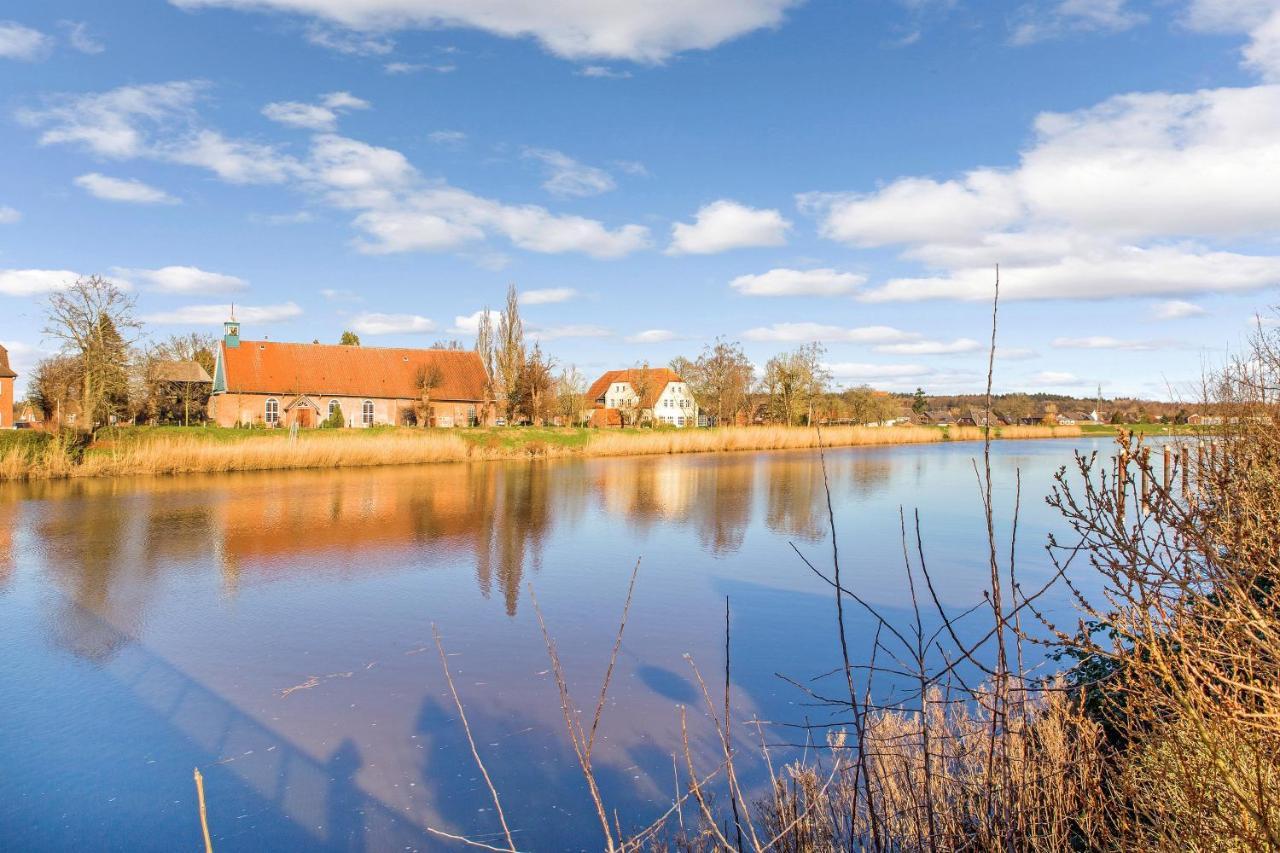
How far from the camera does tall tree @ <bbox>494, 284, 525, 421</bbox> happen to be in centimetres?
3981

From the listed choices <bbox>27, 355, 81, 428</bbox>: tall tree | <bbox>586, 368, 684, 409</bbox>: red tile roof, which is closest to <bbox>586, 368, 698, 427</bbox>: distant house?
<bbox>586, 368, 684, 409</bbox>: red tile roof

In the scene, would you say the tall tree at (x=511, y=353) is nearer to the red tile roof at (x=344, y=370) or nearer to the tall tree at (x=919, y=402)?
the red tile roof at (x=344, y=370)

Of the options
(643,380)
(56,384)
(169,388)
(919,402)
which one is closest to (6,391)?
(169,388)

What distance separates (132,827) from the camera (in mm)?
4324

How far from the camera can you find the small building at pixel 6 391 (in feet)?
129

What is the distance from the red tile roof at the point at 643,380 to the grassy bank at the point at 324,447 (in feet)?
38.7

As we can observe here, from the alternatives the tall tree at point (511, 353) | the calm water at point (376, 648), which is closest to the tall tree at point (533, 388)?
the tall tree at point (511, 353)

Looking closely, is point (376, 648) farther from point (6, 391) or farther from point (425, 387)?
point (6, 391)

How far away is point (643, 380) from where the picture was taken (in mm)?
48531

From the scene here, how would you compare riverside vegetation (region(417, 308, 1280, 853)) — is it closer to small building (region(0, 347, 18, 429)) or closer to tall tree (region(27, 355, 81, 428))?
tall tree (region(27, 355, 81, 428))

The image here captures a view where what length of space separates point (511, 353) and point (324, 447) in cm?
1644

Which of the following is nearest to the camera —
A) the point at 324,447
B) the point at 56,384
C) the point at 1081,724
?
the point at 1081,724

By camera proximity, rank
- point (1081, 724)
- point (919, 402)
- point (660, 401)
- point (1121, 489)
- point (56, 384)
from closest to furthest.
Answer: point (1121, 489)
point (1081, 724)
point (56, 384)
point (660, 401)
point (919, 402)

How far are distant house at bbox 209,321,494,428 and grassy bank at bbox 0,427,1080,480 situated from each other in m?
8.06
